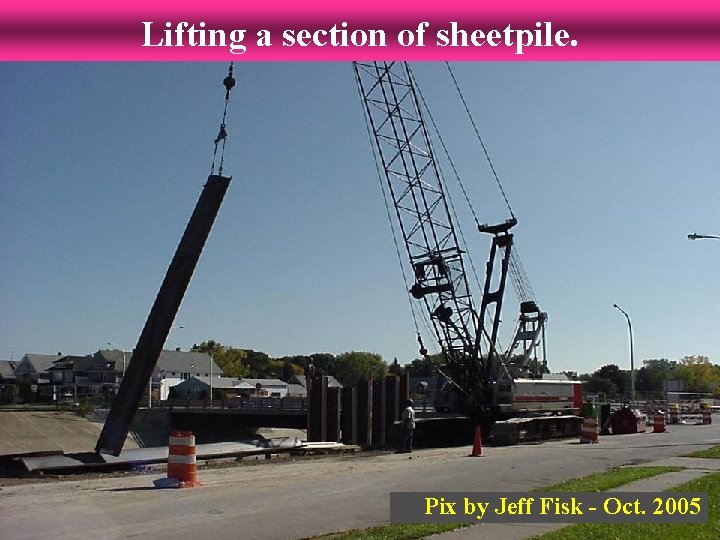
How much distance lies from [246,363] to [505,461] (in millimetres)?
162101

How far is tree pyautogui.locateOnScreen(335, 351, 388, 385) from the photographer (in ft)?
518

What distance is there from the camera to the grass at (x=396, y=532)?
30.1ft

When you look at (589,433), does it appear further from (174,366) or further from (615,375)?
(615,375)

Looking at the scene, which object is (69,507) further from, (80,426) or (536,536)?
(80,426)

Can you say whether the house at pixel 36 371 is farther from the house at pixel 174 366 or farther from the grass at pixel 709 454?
the grass at pixel 709 454

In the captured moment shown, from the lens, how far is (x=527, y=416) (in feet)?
126

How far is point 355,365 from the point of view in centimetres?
15988

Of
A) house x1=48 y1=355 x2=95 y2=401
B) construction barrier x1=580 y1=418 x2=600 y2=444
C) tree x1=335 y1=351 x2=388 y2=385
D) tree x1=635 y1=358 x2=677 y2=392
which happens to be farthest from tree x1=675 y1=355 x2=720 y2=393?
construction barrier x1=580 y1=418 x2=600 y2=444

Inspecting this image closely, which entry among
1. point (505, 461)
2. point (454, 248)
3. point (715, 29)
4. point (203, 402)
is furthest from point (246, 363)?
point (715, 29)

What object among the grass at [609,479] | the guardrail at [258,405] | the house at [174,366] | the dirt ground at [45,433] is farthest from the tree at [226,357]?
the grass at [609,479]

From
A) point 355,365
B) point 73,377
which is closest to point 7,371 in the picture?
point 73,377

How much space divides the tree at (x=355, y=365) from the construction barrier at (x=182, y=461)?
5563 inches

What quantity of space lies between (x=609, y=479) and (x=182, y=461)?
755 centimetres

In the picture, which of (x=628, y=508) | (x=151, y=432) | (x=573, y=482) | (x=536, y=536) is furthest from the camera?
(x=151, y=432)
